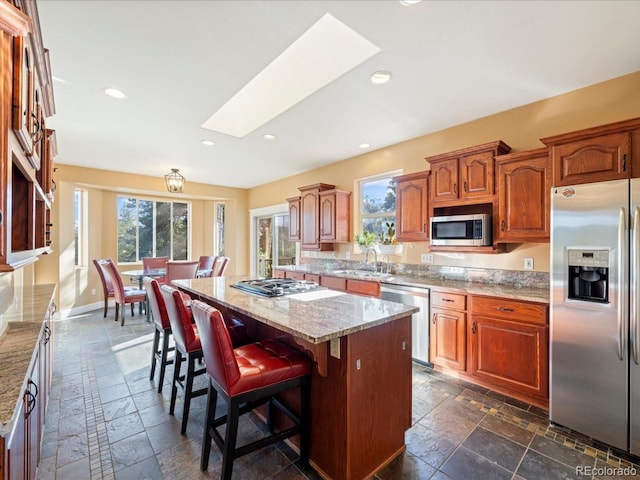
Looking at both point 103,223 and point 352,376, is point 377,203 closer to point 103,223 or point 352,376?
point 352,376

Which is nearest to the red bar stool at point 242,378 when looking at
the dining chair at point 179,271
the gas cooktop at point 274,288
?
the gas cooktop at point 274,288

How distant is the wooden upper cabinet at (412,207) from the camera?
11.7 ft

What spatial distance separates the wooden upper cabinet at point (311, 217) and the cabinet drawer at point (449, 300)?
2.29m

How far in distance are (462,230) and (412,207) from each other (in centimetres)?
70

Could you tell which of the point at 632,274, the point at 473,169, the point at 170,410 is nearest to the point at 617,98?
the point at 473,169

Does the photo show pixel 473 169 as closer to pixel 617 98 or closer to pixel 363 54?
pixel 617 98

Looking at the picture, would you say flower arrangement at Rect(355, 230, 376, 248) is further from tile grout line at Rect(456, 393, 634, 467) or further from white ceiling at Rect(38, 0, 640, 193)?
tile grout line at Rect(456, 393, 634, 467)

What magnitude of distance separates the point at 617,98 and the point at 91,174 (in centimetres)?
725

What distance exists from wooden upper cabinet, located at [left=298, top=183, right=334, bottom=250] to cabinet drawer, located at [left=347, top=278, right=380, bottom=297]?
1.26m

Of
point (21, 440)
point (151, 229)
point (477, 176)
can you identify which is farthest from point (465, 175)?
point (151, 229)

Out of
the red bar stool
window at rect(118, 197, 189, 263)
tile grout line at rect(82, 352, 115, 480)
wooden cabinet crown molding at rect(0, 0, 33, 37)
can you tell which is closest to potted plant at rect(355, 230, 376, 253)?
the red bar stool

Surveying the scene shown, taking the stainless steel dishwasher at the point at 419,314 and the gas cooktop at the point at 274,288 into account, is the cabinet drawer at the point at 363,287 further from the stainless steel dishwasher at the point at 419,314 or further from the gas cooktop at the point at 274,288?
the gas cooktop at the point at 274,288

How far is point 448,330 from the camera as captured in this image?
2980 millimetres

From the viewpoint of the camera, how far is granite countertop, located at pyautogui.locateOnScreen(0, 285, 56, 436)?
963 mm
